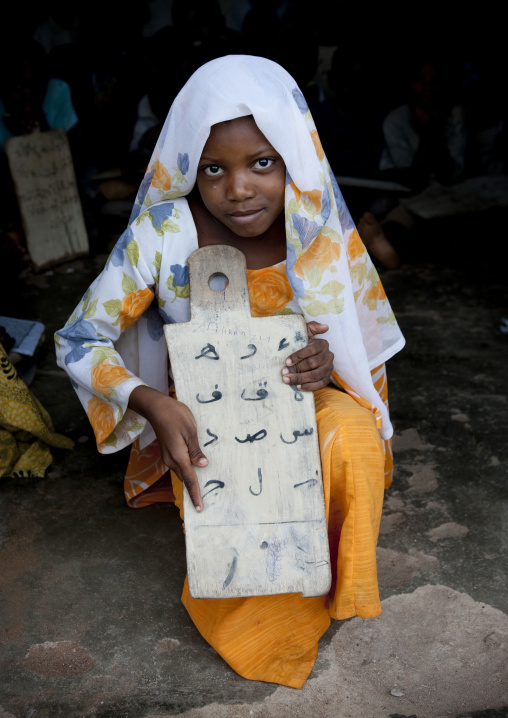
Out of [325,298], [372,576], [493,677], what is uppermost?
[325,298]

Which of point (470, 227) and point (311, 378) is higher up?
point (311, 378)

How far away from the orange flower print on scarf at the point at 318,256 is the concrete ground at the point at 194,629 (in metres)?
0.89

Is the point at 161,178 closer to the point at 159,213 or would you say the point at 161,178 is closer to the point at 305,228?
the point at 159,213

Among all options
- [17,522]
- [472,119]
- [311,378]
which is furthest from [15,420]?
[472,119]

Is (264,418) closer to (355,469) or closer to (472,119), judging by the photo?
(355,469)

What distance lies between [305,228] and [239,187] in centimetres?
19

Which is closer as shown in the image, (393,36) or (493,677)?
(493,677)

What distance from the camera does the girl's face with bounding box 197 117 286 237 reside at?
1615mm

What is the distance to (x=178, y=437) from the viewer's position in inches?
61.9

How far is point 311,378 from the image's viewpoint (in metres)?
1.64

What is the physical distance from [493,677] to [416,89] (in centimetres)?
416

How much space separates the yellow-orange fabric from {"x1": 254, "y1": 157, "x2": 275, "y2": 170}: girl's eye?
0.59m

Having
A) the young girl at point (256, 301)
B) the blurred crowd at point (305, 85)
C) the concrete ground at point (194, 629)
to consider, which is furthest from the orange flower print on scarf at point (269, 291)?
the blurred crowd at point (305, 85)

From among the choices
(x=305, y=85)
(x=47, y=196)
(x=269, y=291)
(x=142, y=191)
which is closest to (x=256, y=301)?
(x=269, y=291)
